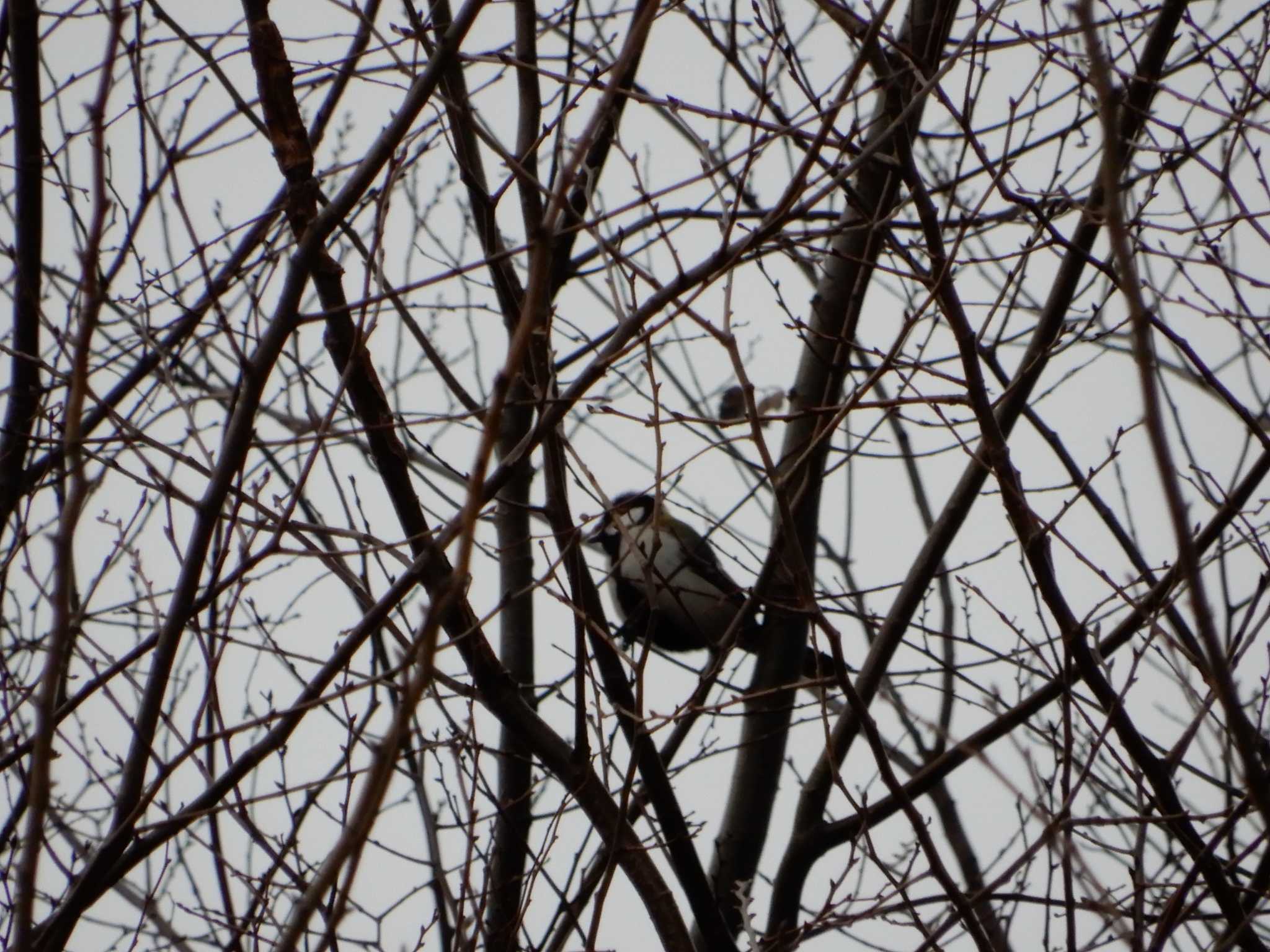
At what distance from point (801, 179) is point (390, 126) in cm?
62

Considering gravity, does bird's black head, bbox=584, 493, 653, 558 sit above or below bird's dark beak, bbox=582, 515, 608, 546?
A: above

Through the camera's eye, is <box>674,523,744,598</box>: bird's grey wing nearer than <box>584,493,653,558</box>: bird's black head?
Yes

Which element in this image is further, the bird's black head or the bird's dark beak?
the bird's black head

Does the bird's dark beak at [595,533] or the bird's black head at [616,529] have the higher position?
the bird's black head at [616,529]

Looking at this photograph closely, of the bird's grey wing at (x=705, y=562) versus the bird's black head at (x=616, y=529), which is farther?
the bird's black head at (x=616, y=529)

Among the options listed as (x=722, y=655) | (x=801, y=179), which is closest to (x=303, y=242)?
(x=801, y=179)

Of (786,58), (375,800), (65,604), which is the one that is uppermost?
(786,58)

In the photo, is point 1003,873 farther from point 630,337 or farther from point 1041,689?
point 630,337

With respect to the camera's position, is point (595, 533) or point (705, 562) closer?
point (595, 533)

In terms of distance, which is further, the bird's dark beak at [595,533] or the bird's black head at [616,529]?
the bird's black head at [616,529]

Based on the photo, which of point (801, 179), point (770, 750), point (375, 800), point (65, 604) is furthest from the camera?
point (770, 750)

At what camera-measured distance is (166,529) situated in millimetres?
2465

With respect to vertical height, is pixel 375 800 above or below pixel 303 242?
below

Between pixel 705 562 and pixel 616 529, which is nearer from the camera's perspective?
pixel 616 529
